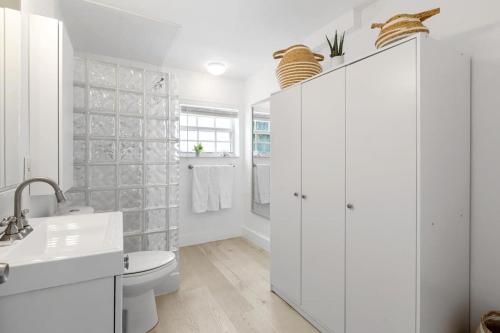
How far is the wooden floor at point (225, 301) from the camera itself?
→ 5.61ft

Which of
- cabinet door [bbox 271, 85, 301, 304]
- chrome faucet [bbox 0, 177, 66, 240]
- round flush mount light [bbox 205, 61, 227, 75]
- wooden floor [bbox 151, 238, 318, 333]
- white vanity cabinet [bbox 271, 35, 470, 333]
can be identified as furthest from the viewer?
round flush mount light [bbox 205, 61, 227, 75]

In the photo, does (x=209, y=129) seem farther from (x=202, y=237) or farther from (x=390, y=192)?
(x=390, y=192)

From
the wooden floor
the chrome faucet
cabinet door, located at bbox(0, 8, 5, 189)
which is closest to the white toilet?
the wooden floor

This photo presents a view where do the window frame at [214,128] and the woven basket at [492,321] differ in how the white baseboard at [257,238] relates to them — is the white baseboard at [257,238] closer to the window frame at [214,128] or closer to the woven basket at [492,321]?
the window frame at [214,128]

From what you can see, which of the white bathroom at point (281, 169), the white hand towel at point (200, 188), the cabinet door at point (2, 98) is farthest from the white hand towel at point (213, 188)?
the cabinet door at point (2, 98)

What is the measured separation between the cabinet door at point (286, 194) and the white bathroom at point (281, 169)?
0.02 meters

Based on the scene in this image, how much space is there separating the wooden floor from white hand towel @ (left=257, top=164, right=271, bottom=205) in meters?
0.68

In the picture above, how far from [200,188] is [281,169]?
4.92ft

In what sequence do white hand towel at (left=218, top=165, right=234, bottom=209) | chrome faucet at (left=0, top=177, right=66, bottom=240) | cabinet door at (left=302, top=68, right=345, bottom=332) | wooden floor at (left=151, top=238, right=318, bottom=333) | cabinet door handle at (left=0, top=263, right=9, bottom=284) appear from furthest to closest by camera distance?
white hand towel at (left=218, top=165, right=234, bottom=209)
wooden floor at (left=151, top=238, right=318, bottom=333)
cabinet door at (left=302, top=68, right=345, bottom=332)
chrome faucet at (left=0, top=177, right=66, bottom=240)
cabinet door handle at (left=0, top=263, right=9, bottom=284)

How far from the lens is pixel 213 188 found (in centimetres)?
329

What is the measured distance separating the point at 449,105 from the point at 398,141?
33cm

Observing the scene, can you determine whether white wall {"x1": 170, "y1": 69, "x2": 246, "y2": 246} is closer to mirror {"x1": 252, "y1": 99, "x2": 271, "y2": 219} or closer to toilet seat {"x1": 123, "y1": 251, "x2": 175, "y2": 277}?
mirror {"x1": 252, "y1": 99, "x2": 271, "y2": 219}

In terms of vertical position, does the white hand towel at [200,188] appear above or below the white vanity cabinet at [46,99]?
below

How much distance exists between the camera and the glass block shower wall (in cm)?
192
